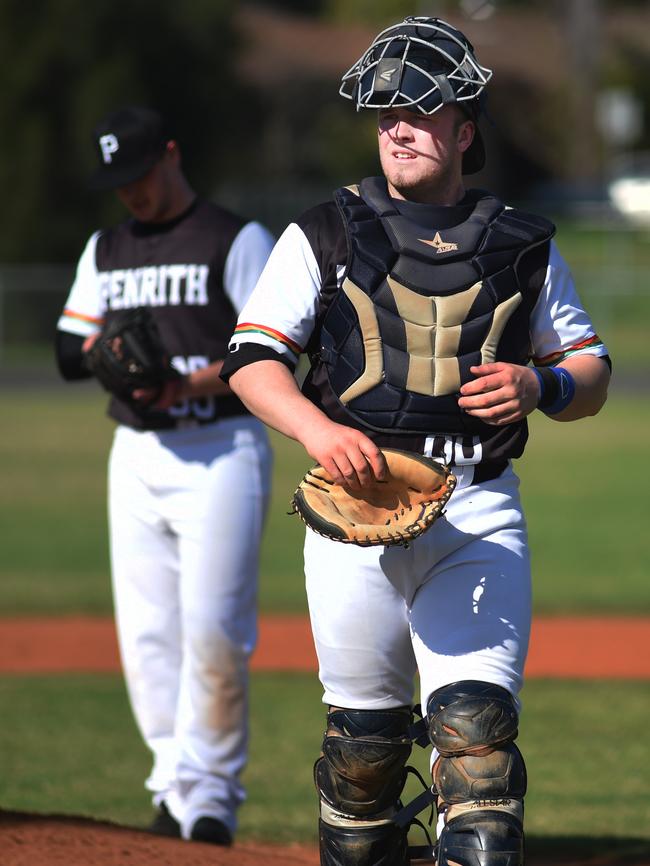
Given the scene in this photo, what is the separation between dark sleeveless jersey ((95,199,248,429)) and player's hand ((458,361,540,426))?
2.13 meters

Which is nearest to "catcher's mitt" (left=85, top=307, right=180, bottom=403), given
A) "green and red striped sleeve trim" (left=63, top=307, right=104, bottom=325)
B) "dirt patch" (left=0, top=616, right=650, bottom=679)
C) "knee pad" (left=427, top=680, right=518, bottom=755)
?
"green and red striped sleeve trim" (left=63, top=307, right=104, bottom=325)

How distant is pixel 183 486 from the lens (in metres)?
5.22

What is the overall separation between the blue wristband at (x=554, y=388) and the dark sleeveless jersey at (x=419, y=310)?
0.13 metres

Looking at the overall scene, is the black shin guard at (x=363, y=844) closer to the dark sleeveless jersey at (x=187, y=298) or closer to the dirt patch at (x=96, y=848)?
the dirt patch at (x=96, y=848)

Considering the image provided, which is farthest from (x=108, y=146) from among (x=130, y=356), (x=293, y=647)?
(x=293, y=647)

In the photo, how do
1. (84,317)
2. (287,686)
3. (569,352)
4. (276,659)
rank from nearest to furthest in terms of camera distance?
(569,352)
(84,317)
(287,686)
(276,659)

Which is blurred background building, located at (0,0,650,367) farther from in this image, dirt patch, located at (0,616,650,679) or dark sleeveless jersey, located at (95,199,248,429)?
dirt patch, located at (0,616,650,679)

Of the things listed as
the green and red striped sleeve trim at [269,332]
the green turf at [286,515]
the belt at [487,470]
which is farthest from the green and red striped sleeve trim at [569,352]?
the green turf at [286,515]

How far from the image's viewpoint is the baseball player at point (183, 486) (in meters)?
5.19

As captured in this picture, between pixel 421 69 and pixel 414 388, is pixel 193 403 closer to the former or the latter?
pixel 414 388

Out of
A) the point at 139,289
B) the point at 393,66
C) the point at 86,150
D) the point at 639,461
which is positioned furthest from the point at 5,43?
the point at 393,66

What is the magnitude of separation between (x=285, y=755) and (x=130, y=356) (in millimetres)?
2467

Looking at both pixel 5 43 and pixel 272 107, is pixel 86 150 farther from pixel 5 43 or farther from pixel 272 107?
pixel 272 107

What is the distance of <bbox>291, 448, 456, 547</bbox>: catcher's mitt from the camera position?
327cm
